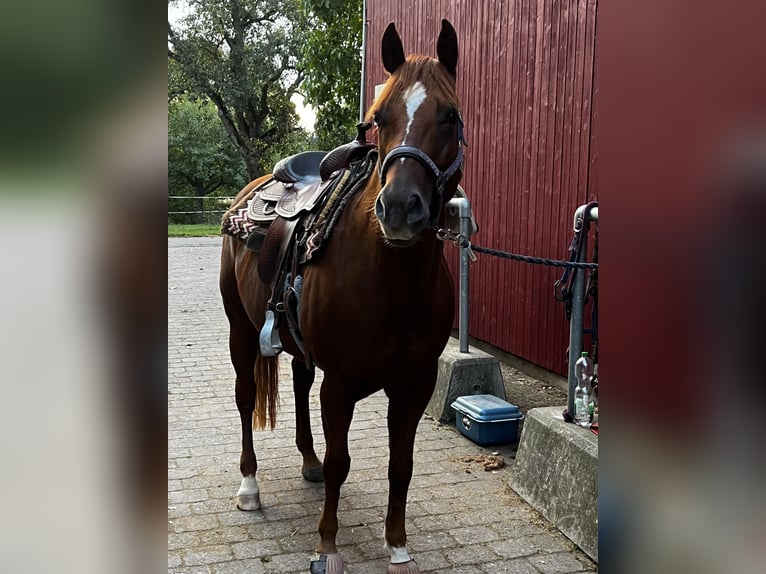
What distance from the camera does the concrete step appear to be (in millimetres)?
3018

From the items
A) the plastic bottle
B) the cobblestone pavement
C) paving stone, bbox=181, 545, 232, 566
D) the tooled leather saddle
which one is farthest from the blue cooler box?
paving stone, bbox=181, 545, 232, 566

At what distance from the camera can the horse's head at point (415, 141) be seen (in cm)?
206

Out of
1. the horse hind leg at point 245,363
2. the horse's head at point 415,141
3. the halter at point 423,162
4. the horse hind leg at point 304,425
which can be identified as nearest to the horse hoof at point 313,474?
the horse hind leg at point 304,425

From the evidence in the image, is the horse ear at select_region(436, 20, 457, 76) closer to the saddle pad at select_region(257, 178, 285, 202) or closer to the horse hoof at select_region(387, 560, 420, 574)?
the saddle pad at select_region(257, 178, 285, 202)

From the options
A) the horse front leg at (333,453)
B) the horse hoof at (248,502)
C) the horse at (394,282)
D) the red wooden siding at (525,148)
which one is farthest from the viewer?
the red wooden siding at (525,148)

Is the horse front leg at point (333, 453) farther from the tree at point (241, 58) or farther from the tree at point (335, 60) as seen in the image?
the tree at point (241, 58)

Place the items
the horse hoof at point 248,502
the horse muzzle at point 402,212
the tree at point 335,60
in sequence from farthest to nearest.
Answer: the tree at point 335,60 → the horse hoof at point 248,502 → the horse muzzle at point 402,212

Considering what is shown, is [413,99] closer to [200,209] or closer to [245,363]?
[245,363]

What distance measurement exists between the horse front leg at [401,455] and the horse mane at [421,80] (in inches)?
46.1

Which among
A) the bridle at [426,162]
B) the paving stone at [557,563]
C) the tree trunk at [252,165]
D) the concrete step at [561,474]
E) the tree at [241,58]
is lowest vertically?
the paving stone at [557,563]

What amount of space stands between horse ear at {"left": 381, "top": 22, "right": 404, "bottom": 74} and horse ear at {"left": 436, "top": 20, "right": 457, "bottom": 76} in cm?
14

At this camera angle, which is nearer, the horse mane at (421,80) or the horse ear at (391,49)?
the horse mane at (421,80)

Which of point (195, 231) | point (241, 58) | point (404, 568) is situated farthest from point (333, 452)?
point (241, 58)
